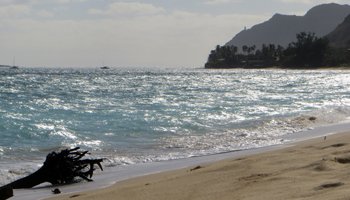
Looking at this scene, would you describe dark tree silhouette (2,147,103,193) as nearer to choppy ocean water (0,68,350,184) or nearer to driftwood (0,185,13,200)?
choppy ocean water (0,68,350,184)

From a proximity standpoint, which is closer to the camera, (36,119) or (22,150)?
(22,150)

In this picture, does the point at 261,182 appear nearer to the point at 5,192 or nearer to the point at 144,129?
the point at 5,192

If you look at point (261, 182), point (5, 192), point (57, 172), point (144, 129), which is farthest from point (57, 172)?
point (144, 129)

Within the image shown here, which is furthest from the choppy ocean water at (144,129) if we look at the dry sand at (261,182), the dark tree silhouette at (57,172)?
the dry sand at (261,182)

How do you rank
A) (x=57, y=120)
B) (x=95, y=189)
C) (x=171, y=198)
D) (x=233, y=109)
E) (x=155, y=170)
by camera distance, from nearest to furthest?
(x=171, y=198) < (x=95, y=189) < (x=155, y=170) < (x=57, y=120) < (x=233, y=109)

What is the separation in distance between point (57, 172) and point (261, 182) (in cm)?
465

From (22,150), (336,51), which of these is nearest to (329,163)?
(22,150)

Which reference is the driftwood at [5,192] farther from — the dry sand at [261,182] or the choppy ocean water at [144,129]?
the choppy ocean water at [144,129]

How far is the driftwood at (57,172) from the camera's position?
9.65m

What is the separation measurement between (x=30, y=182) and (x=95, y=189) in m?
1.39

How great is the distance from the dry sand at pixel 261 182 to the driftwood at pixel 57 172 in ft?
4.32

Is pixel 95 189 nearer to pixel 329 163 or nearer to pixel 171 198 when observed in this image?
pixel 171 198

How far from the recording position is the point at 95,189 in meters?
8.98

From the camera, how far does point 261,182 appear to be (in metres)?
6.54
